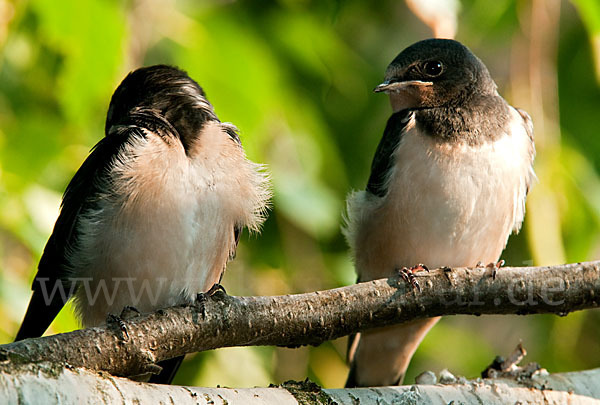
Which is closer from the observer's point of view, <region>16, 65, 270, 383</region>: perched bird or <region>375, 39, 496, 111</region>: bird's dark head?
<region>16, 65, 270, 383</region>: perched bird

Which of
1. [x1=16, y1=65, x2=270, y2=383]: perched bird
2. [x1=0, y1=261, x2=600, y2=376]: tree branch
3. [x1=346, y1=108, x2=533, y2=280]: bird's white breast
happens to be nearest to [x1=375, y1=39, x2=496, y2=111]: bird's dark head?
[x1=346, y1=108, x2=533, y2=280]: bird's white breast

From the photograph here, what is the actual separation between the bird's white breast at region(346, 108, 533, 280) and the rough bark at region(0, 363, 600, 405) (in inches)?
39.8

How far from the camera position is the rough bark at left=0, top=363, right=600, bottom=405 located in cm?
202

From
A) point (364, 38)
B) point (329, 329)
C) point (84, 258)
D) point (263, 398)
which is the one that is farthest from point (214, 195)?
point (364, 38)

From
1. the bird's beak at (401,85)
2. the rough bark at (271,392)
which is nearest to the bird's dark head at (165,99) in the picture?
the bird's beak at (401,85)

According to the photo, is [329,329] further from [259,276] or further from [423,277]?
[259,276]

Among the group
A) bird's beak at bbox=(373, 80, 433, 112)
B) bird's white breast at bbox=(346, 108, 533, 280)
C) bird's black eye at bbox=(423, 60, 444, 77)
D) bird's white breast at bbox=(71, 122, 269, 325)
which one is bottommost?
bird's white breast at bbox=(71, 122, 269, 325)

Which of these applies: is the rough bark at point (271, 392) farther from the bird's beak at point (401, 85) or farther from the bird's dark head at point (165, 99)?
the bird's beak at point (401, 85)

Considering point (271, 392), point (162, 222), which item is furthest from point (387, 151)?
point (271, 392)

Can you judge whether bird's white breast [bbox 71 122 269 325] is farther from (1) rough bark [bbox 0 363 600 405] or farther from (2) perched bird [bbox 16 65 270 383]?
(1) rough bark [bbox 0 363 600 405]

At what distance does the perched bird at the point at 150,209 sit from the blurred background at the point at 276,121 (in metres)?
0.13

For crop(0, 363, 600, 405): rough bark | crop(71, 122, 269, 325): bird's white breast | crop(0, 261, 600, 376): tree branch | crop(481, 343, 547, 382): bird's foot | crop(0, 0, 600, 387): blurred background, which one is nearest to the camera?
crop(0, 363, 600, 405): rough bark

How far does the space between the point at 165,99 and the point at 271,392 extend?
1.61 meters

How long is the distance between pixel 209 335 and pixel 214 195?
84cm
